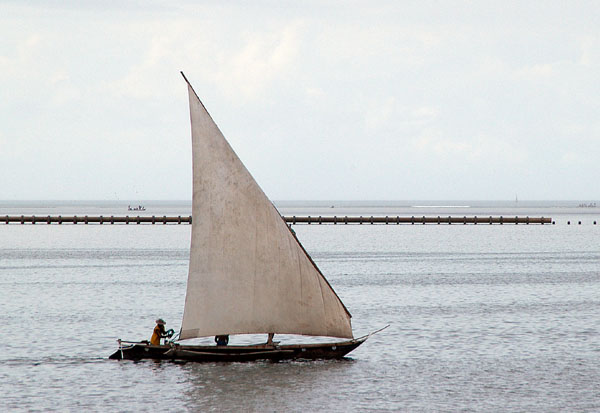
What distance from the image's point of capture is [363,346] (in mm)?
31484

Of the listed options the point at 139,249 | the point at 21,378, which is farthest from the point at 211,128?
the point at 139,249

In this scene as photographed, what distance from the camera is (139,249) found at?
295ft

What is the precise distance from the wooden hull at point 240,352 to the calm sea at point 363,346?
300 millimetres

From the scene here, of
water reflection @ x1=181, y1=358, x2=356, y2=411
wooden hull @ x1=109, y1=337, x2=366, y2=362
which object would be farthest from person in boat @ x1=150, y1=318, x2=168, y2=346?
water reflection @ x1=181, y1=358, x2=356, y2=411

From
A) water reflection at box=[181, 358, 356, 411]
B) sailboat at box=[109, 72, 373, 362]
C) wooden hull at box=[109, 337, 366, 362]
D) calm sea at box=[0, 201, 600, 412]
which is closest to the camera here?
water reflection at box=[181, 358, 356, 411]

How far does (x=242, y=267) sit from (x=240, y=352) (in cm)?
288

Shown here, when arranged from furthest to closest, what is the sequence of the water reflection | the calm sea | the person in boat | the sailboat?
the person in boat → the sailboat → the calm sea → the water reflection

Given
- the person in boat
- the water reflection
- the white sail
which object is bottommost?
the water reflection

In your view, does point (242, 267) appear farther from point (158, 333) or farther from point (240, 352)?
point (158, 333)

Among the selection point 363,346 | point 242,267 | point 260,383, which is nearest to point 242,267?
point 242,267

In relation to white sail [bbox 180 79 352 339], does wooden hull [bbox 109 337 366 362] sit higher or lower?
lower

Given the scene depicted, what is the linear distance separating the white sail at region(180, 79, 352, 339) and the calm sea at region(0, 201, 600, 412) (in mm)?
1629

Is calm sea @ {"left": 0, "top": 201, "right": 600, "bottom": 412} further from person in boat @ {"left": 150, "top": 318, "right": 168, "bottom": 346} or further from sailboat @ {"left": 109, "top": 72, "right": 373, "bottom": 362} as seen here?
sailboat @ {"left": 109, "top": 72, "right": 373, "bottom": 362}

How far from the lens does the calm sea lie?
2344 centimetres
